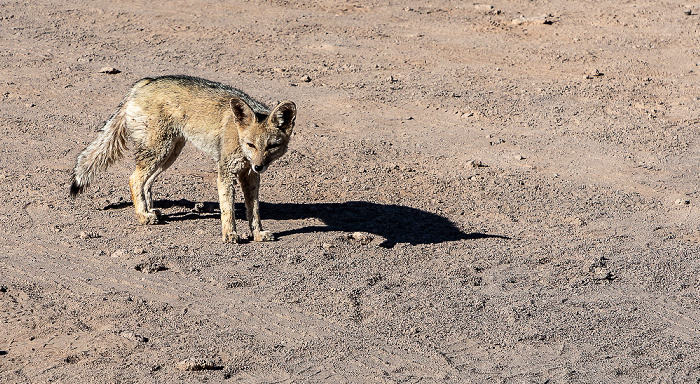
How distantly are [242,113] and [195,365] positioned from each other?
2.79 meters

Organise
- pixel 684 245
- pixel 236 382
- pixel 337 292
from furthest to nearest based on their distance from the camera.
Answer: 1. pixel 684 245
2. pixel 337 292
3. pixel 236 382

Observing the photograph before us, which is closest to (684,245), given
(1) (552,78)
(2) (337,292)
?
(2) (337,292)

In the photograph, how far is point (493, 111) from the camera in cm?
1291

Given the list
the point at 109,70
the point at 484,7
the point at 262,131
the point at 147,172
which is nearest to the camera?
the point at 262,131

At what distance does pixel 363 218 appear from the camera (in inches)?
358

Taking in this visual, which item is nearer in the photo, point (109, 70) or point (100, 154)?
point (100, 154)

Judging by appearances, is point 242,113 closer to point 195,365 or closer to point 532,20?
point 195,365

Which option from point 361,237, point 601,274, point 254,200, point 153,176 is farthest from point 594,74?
point 153,176

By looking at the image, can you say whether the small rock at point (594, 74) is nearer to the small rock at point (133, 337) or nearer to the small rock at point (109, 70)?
the small rock at point (109, 70)

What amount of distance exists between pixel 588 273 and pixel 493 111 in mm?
5473

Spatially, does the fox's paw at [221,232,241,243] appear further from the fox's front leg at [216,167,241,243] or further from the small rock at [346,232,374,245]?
the small rock at [346,232,374,245]

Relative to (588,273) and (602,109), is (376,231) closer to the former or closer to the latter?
(588,273)

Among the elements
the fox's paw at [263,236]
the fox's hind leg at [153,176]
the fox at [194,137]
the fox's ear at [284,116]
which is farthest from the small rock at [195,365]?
the fox's hind leg at [153,176]

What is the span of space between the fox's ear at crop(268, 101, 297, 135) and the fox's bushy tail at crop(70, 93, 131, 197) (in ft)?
6.64
